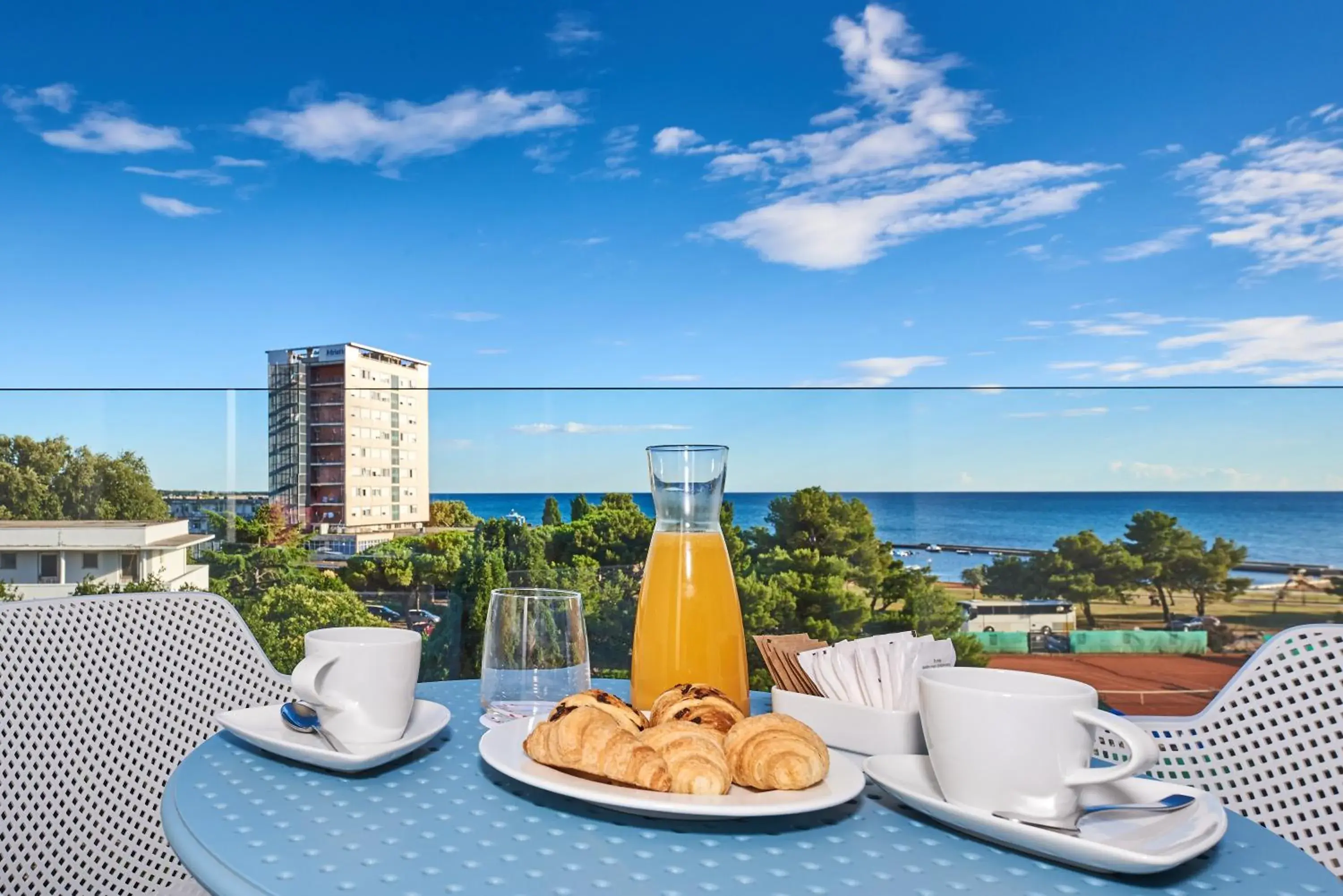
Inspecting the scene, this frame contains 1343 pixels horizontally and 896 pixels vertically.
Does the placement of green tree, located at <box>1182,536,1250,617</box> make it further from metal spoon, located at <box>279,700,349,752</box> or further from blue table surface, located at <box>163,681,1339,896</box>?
metal spoon, located at <box>279,700,349,752</box>

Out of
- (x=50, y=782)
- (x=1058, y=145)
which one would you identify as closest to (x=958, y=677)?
(x=50, y=782)

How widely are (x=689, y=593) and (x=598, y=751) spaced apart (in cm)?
23

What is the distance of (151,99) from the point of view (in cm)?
1017

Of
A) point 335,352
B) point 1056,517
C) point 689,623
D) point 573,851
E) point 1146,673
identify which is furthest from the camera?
point 335,352

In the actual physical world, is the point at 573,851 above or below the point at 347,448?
below

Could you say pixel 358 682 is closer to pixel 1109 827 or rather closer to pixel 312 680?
pixel 312 680

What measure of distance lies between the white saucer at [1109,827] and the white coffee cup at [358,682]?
0.37 metres

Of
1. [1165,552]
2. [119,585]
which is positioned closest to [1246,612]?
[1165,552]

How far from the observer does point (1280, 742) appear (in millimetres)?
1004

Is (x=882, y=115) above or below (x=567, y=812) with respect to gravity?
above

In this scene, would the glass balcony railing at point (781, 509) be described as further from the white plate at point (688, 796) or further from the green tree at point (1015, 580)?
the white plate at point (688, 796)

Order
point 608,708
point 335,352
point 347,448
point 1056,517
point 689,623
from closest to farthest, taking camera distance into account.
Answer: point 608,708
point 689,623
point 1056,517
point 347,448
point 335,352

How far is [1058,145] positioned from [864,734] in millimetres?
12935

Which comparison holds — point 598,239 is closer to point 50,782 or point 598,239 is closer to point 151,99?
point 151,99
